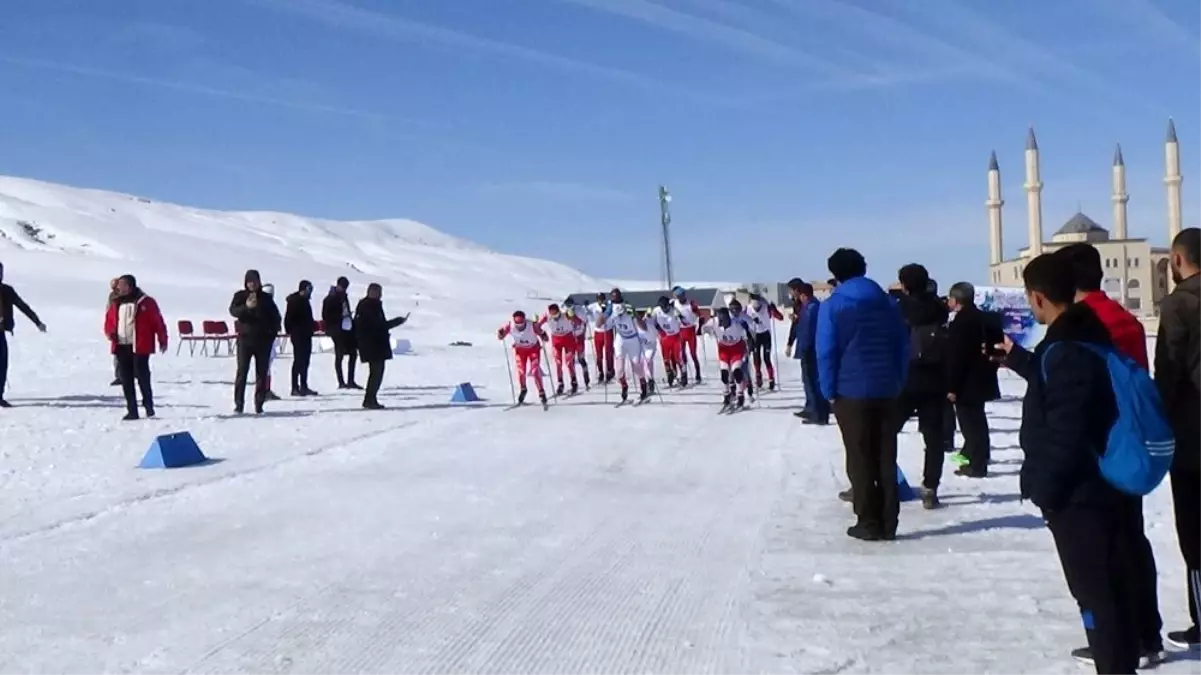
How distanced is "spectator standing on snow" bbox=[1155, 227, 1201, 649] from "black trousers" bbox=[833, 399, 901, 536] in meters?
2.56

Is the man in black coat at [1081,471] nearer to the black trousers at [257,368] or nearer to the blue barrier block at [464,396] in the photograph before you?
the black trousers at [257,368]

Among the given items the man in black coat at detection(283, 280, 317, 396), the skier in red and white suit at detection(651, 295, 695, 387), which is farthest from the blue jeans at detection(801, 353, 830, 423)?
the man in black coat at detection(283, 280, 317, 396)

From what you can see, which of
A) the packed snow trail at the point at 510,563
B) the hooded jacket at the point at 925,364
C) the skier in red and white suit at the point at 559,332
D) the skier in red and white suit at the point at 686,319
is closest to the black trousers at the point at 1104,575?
the packed snow trail at the point at 510,563

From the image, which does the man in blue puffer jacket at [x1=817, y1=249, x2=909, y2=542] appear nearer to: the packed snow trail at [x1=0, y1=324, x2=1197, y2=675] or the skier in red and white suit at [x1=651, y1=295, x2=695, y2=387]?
the packed snow trail at [x1=0, y1=324, x2=1197, y2=675]

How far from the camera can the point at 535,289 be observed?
138 m

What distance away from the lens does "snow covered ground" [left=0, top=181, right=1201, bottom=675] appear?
5.45 metres

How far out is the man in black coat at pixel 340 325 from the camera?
20703 millimetres

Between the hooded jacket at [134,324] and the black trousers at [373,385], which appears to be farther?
the black trousers at [373,385]

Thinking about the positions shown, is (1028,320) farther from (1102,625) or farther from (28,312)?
(1102,625)

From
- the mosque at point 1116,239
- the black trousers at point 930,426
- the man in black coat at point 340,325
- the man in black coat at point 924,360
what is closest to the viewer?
the black trousers at point 930,426

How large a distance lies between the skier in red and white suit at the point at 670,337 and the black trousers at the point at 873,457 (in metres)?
13.4

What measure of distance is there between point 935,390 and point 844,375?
200cm

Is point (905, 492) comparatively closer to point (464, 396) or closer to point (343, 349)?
point (464, 396)

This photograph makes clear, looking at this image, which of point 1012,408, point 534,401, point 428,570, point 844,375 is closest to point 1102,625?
point 844,375
